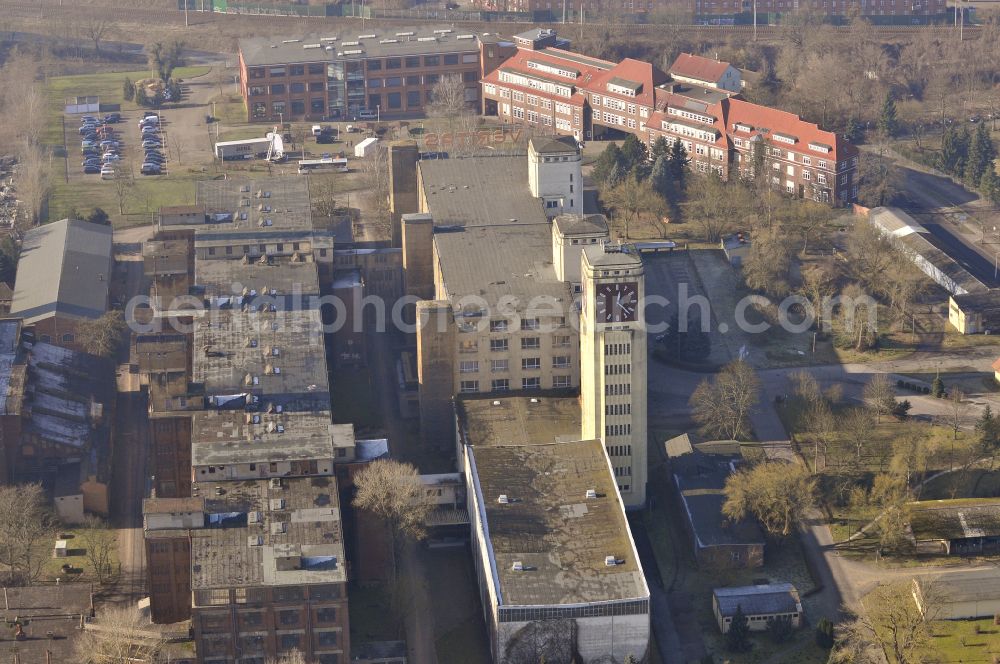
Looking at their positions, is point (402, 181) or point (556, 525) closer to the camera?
point (556, 525)

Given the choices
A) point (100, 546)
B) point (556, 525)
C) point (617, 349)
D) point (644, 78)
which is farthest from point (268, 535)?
point (644, 78)

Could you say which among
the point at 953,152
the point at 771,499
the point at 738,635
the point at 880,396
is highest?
the point at 953,152

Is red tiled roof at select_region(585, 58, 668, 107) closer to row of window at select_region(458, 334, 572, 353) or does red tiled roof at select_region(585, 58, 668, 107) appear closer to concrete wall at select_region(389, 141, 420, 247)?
concrete wall at select_region(389, 141, 420, 247)

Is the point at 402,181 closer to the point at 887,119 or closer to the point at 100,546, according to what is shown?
the point at 100,546

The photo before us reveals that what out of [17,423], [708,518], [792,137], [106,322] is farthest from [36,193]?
[708,518]

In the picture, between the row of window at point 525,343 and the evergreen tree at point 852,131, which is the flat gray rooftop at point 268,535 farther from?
the evergreen tree at point 852,131

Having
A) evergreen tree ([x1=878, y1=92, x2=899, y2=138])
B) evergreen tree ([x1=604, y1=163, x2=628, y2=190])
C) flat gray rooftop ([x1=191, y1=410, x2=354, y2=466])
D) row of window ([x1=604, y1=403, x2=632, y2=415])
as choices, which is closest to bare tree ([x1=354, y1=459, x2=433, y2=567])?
flat gray rooftop ([x1=191, y1=410, x2=354, y2=466])
